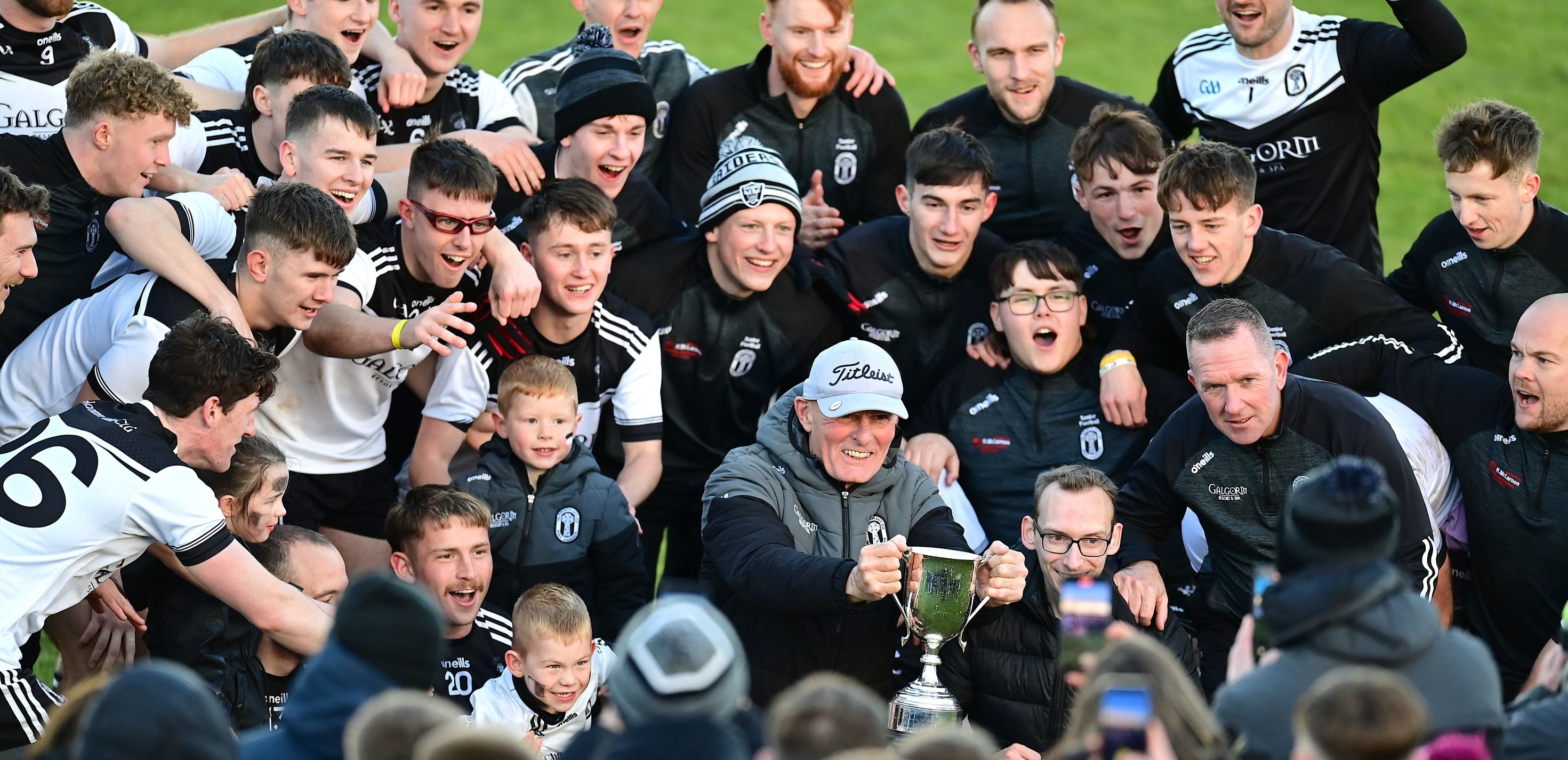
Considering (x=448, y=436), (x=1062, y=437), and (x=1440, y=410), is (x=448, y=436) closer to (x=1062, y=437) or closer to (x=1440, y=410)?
(x=1062, y=437)

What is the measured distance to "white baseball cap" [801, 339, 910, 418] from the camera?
5875 millimetres

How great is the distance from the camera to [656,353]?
7.35 m

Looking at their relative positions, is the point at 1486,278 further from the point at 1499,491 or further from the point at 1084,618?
the point at 1084,618

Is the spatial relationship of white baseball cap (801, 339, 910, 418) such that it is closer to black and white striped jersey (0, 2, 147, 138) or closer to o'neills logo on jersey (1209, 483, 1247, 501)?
o'neills logo on jersey (1209, 483, 1247, 501)

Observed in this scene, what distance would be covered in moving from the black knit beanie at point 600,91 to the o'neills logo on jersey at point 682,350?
3.77 ft

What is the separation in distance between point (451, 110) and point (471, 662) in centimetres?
336

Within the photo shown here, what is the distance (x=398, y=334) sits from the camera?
6223mm

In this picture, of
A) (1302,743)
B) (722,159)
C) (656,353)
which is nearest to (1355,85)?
(722,159)

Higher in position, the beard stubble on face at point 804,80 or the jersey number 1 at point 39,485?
the beard stubble on face at point 804,80

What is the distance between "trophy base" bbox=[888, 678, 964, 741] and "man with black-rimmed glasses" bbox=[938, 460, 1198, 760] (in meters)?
0.86

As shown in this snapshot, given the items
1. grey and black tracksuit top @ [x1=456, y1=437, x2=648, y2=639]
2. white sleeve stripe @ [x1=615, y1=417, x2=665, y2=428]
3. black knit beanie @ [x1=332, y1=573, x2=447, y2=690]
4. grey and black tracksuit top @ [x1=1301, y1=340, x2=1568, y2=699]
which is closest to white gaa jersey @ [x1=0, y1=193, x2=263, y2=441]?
grey and black tracksuit top @ [x1=456, y1=437, x2=648, y2=639]

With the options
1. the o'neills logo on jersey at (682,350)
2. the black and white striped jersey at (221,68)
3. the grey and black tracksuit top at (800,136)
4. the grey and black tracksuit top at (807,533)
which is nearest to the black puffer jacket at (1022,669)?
the grey and black tracksuit top at (807,533)

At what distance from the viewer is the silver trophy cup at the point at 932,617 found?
4.88 metres

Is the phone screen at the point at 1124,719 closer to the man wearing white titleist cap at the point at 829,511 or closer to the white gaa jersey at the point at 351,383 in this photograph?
the man wearing white titleist cap at the point at 829,511
